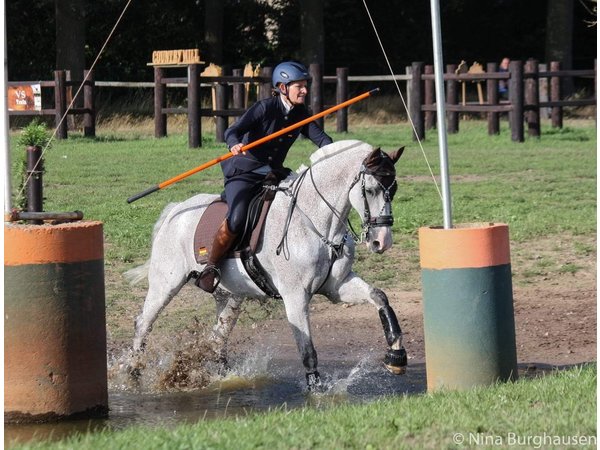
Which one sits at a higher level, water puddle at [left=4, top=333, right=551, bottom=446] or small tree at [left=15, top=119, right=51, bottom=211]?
small tree at [left=15, top=119, right=51, bottom=211]

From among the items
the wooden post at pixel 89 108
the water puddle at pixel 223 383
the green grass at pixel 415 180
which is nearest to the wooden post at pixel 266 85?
the green grass at pixel 415 180

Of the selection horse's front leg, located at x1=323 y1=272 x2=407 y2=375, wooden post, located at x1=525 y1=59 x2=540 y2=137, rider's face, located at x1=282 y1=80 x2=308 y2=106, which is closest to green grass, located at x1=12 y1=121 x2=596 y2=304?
wooden post, located at x1=525 y1=59 x2=540 y2=137

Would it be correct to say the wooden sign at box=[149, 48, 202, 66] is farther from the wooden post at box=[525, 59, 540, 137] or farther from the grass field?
the wooden post at box=[525, 59, 540, 137]

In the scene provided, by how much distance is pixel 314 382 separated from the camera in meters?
9.34

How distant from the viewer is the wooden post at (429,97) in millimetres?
28408

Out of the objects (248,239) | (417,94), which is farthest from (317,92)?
(248,239)

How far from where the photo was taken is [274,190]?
9.64 m

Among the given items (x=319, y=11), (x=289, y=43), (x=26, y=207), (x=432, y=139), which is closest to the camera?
(x=26, y=207)

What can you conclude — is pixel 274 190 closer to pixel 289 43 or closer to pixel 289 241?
pixel 289 241

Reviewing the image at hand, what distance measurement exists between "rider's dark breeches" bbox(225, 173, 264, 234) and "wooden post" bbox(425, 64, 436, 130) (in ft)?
61.8

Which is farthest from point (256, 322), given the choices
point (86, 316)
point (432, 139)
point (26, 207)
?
point (432, 139)

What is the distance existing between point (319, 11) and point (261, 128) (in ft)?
103

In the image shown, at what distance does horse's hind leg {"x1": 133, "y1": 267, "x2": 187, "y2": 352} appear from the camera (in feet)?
34.1

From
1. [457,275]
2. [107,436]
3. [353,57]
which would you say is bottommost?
[107,436]
